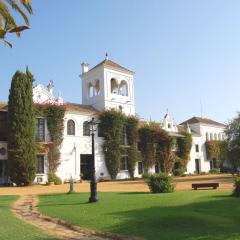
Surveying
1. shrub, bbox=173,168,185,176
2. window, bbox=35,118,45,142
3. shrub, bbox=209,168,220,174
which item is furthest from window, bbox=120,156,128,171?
shrub, bbox=209,168,220,174

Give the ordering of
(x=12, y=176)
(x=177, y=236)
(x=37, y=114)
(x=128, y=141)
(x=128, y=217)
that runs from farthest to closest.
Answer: (x=128, y=141), (x=37, y=114), (x=12, y=176), (x=128, y=217), (x=177, y=236)

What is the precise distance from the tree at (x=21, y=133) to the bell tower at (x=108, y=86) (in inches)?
453

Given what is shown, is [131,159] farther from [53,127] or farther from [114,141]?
[53,127]

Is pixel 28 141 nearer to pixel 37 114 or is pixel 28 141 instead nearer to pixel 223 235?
pixel 37 114

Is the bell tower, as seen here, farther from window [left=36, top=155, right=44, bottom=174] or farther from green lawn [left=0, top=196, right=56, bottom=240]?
green lawn [left=0, top=196, right=56, bottom=240]

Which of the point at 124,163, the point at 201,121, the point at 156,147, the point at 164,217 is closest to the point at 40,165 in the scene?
the point at 124,163

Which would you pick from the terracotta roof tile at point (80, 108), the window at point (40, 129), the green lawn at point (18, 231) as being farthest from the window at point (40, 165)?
the green lawn at point (18, 231)

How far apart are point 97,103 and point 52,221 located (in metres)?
33.8

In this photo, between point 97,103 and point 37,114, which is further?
point 97,103

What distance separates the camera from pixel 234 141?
3934 centimetres

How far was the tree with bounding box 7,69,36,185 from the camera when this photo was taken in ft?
112

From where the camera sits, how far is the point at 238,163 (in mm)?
38844

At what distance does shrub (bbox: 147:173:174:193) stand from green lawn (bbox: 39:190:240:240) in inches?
196

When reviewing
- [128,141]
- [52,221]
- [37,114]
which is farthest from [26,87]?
[52,221]
